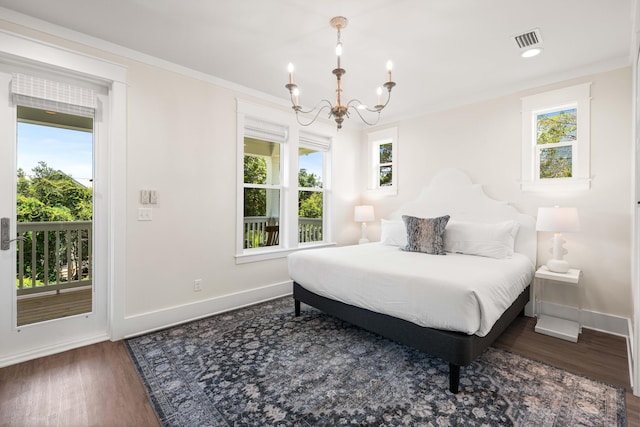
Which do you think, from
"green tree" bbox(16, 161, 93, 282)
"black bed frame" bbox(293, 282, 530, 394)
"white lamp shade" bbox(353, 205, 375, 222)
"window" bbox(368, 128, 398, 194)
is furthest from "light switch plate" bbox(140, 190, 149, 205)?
"window" bbox(368, 128, 398, 194)

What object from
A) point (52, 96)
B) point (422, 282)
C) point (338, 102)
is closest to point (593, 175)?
point (422, 282)

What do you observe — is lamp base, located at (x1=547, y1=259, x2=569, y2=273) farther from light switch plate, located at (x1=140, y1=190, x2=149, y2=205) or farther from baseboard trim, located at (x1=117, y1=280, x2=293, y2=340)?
light switch plate, located at (x1=140, y1=190, x2=149, y2=205)

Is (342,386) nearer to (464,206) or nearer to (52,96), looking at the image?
(464,206)

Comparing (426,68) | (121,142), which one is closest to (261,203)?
(121,142)

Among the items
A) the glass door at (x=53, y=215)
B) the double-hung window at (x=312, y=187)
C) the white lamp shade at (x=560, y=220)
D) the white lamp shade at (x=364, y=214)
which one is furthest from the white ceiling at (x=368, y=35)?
the white lamp shade at (x=364, y=214)

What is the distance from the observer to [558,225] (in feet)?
9.24

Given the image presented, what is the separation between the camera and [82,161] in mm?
2670

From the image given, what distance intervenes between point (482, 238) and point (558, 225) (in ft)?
2.15

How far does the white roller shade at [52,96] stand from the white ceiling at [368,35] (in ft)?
1.51

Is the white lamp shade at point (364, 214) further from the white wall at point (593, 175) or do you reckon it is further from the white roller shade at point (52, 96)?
the white roller shade at point (52, 96)

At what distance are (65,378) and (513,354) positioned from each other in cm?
342

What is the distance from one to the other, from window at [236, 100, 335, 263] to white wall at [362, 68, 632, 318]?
2.02 meters

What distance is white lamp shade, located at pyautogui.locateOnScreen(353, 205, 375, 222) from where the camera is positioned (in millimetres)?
4719

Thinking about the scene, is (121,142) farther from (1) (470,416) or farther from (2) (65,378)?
(1) (470,416)
